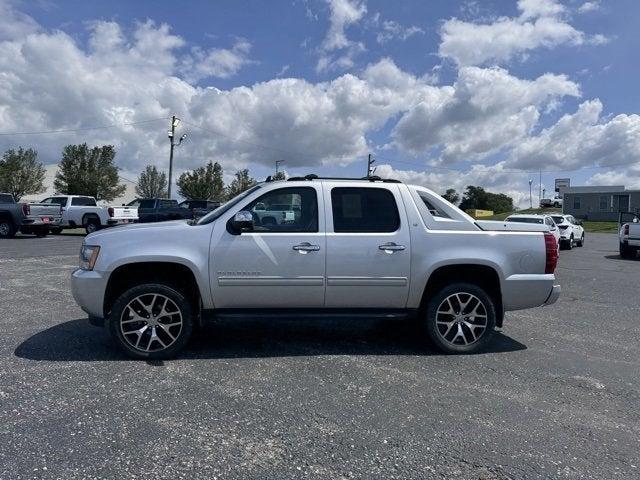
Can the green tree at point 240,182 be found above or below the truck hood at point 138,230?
above

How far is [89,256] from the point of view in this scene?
4895 millimetres

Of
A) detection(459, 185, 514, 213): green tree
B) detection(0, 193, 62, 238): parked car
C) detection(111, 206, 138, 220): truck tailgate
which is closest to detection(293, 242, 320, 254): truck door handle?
detection(0, 193, 62, 238): parked car

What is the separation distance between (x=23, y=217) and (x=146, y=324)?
1905cm

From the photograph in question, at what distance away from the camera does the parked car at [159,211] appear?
1024 inches

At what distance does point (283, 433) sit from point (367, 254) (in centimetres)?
211

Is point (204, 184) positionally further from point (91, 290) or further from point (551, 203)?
point (551, 203)

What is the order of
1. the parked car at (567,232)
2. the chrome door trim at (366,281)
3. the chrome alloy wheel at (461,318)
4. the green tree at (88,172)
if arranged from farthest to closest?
the green tree at (88,172) → the parked car at (567,232) → the chrome alloy wheel at (461,318) → the chrome door trim at (366,281)

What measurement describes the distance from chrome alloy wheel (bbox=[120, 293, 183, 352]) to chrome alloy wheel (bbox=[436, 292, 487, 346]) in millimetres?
2680

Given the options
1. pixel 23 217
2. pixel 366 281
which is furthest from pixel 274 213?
pixel 23 217

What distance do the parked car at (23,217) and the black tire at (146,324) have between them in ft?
61.7

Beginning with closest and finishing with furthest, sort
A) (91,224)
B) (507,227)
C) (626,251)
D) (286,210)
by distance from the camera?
1. (286,210)
2. (507,227)
3. (626,251)
4. (91,224)

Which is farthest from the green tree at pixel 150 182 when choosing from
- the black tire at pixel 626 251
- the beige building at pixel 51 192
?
the black tire at pixel 626 251

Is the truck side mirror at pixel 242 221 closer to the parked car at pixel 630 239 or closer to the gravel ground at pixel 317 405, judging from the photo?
the gravel ground at pixel 317 405

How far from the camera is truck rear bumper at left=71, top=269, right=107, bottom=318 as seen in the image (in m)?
4.81
